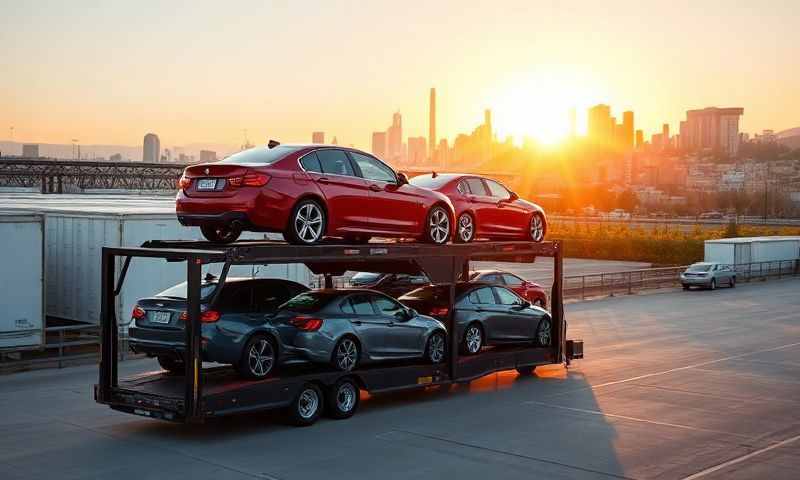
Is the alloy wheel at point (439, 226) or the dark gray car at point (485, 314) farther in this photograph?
the dark gray car at point (485, 314)

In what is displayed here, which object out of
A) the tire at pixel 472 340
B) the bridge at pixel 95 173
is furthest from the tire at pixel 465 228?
the bridge at pixel 95 173

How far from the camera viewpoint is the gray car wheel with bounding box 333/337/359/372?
1347 cm

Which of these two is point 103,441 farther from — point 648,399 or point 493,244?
point 648,399

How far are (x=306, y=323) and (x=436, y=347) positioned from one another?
9.42 ft

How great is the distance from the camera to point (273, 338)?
42.3 ft

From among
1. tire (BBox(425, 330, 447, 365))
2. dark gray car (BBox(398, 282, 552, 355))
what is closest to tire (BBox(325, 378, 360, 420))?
tire (BBox(425, 330, 447, 365))

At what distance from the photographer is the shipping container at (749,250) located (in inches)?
1791

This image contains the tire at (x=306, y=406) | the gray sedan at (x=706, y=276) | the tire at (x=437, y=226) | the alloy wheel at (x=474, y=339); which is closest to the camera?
the tire at (x=306, y=406)

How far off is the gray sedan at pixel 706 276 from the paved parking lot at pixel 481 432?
20.7 meters

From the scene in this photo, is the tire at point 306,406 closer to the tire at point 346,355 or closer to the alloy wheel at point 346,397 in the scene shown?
the alloy wheel at point 346,397

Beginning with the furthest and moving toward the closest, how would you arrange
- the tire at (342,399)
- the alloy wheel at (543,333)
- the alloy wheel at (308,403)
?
the alloy wheel at (543,333) → the tire at (342,399) → the alloy wheel at (308,403)

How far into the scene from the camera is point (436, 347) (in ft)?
50.2

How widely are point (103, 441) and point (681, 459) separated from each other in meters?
7.04

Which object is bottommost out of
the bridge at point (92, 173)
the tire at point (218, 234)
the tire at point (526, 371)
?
the tire at point (526, 371)
